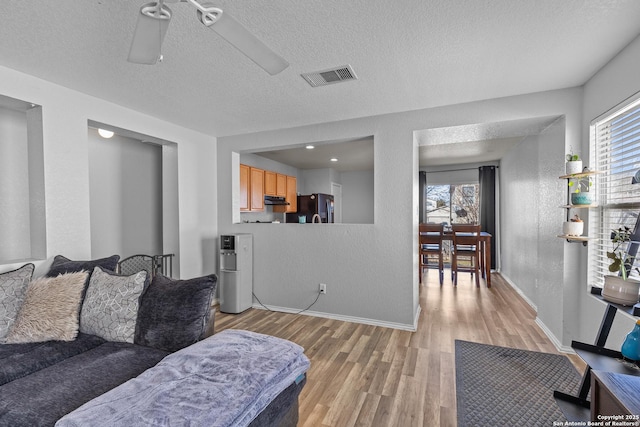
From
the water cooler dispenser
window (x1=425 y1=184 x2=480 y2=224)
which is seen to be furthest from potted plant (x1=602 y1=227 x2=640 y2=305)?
window (x1=425 y1=184 x2=480 y2=224)

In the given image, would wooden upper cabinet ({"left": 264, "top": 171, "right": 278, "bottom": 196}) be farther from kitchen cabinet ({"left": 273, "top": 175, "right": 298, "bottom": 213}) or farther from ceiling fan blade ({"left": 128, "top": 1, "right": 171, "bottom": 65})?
ceiling fan blade ({"left": 128, "top": 1, "right": 171, "bottom": 65})

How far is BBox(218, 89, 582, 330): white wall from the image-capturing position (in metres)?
2.88

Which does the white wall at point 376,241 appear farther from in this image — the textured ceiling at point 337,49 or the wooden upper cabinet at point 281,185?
the wooden upper cabinet at point 281,185

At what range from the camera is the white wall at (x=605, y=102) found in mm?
1863

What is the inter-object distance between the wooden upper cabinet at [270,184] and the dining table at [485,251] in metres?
3.14

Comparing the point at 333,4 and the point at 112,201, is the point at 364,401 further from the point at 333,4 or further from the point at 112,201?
the point at 112,201

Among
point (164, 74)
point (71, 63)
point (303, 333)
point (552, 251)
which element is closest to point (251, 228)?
point (303, 333)

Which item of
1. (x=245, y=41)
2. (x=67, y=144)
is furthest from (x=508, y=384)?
(x=67, y=144)

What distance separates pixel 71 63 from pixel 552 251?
436 cm

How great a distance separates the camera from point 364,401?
6.37 feet

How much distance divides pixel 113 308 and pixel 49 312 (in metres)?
0.41

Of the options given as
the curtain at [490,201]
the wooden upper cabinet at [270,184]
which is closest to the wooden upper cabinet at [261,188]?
the wooden upper cabinet at [270,184]

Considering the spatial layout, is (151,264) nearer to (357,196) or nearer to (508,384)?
(508,384)

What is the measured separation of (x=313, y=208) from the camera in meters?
5.96
